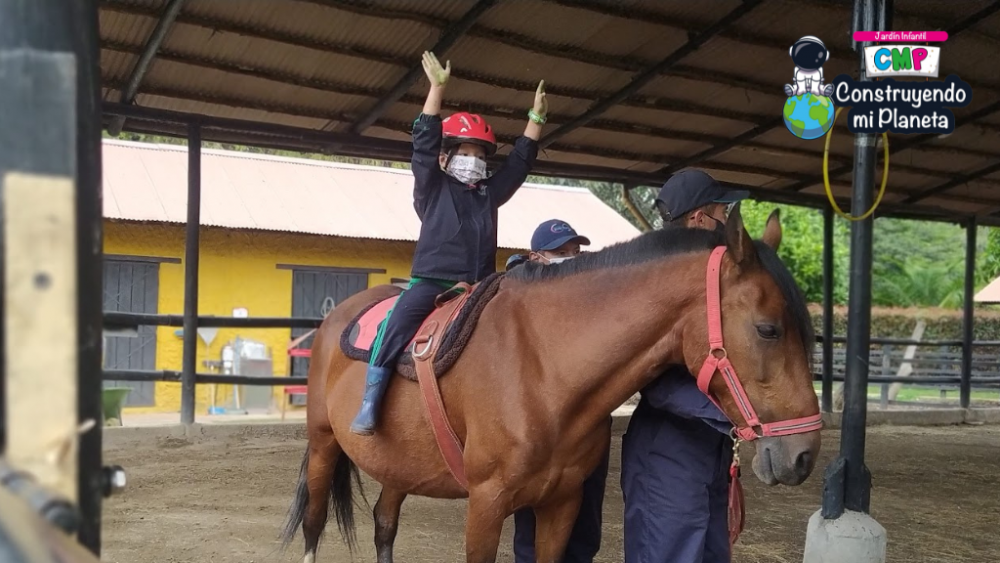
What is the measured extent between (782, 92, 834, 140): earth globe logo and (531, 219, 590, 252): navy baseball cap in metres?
1.90

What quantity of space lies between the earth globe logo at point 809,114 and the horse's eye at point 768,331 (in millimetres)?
3085

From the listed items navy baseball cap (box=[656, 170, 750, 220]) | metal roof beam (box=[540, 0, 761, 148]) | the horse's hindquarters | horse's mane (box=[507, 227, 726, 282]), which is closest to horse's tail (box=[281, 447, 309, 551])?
the horse's hindquarters

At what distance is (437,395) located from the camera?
8.89ft

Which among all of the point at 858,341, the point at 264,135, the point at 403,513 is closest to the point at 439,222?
the point at 858,341

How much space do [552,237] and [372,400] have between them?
1462 mm

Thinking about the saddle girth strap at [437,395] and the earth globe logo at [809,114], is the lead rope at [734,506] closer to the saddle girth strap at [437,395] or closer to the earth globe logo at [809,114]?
the saddle girth strap at [437,395]

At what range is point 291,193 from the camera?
44.8 ft

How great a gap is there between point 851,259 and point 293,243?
33.7 ft

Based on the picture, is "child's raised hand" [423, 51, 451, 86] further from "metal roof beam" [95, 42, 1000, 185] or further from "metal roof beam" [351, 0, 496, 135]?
"metal roof beam" [95, 42, 1000, 185]

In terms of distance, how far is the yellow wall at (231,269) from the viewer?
11.9 meters

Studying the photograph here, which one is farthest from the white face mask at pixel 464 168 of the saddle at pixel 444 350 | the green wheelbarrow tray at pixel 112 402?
the green wheelbarrow tray at pixel 112 402

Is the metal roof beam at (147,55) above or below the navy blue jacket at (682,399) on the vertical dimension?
above

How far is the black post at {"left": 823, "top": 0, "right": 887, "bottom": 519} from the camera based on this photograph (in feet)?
11.8

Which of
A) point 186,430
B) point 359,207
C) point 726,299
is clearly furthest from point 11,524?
point 359,207
